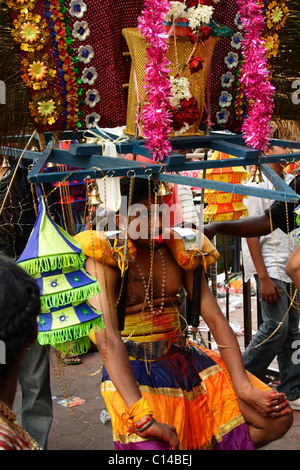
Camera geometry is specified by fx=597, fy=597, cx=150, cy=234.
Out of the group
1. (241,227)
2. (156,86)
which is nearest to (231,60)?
(156,86)

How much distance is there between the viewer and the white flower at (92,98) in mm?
2586

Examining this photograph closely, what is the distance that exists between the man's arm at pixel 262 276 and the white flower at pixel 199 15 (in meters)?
2.15

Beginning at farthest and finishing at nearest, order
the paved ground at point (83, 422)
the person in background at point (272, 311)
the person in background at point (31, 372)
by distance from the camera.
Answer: the person in background at point (272, 311), the paved ground at point (83, 422), the person in background at point (31, 372)

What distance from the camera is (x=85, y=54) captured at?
252cm

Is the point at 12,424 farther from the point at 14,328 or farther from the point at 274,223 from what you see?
the point at 274,223

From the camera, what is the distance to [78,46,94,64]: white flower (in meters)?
2.51

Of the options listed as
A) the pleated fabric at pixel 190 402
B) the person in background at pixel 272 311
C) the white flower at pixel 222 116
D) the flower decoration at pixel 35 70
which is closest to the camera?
the flower decoration at pixel 35 70

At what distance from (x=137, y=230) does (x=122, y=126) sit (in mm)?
500

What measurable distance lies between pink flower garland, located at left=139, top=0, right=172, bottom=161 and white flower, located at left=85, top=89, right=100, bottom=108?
0.27 m

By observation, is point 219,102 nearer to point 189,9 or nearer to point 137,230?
point 189,9

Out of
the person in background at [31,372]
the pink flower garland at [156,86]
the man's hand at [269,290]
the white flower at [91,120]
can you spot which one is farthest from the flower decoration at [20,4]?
the man's hand at [269,290]

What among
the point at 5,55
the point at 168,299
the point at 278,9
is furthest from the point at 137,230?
the point at 278,9

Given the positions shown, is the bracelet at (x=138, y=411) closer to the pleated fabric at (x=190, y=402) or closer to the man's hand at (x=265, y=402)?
the pleated fabric at (x=190, y=402)

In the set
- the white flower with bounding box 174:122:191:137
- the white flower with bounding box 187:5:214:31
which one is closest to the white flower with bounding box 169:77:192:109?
the white flower with bounding box 174:122:191:137
